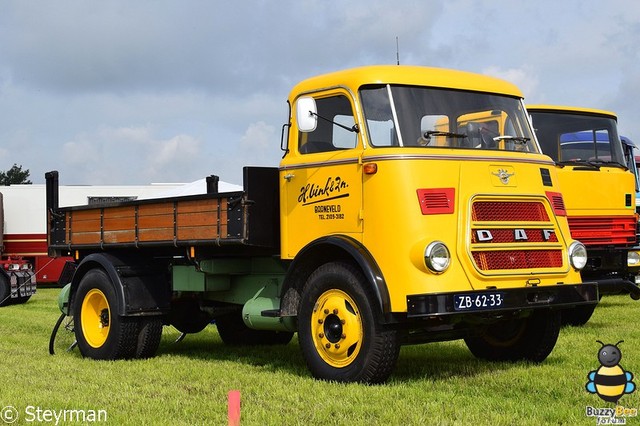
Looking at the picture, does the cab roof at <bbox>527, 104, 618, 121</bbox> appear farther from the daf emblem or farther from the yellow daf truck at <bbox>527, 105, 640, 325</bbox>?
the daf emblem

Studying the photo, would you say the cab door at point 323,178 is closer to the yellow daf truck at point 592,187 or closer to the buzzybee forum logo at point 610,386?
the buzzybee forum logo at point 610,386

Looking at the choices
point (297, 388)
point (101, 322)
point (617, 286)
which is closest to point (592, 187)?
point (617, 286)

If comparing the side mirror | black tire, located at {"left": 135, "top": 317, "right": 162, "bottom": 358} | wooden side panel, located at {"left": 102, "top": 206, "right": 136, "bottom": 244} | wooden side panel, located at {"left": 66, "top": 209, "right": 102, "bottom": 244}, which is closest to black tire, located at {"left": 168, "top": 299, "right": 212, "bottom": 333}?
black tire, located at {"left": 135, "top": 317, "right": 162, "bottom": 358}

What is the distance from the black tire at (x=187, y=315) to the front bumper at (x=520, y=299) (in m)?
4.01

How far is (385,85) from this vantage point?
25.2 feet

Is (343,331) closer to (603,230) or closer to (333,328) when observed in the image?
(333,328)

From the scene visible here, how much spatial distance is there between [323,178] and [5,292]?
584 inches

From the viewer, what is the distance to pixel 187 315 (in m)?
10.5

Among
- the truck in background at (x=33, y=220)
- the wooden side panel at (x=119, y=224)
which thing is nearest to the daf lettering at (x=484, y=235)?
the wooden side panel at (x=119, y=224)

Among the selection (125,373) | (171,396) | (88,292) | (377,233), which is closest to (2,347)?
(88,292)

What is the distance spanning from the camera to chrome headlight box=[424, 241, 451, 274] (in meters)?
6.99

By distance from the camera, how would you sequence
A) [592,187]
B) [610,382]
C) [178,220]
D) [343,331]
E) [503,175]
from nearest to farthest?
[610,382] < [343,331] < [503,175] < [178,220] < [592,187]

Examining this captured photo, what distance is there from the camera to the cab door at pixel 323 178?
762 cm

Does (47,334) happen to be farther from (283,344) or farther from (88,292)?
(283,344)
